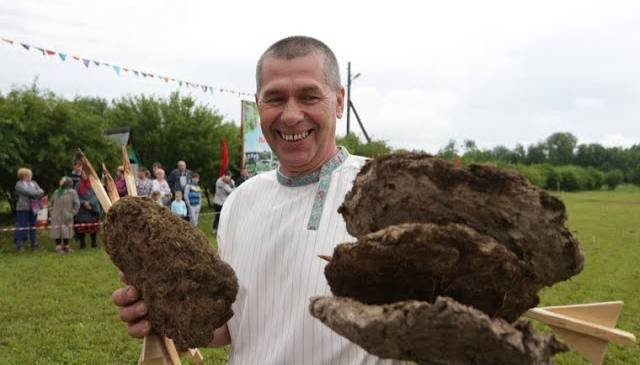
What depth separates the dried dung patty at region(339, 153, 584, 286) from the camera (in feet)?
5.53

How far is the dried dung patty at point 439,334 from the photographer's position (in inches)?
53.2

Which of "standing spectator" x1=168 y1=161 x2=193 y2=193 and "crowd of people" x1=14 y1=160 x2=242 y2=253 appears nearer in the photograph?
"crowd of people" x1=14 y1=160 x2=242 y2=253

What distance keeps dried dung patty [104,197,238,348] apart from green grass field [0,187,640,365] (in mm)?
2862

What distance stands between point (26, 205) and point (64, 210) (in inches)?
48.5

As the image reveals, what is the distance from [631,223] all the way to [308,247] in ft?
92.4

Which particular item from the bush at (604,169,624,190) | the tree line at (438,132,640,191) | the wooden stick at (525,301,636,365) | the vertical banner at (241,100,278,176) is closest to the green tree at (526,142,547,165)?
the tree line at (438,132,640,191)

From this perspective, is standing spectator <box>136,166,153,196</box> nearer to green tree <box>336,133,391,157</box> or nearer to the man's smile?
the man's smile

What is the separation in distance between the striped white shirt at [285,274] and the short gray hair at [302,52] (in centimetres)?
49

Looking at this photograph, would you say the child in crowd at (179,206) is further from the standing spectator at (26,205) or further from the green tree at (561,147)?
the green tree at (561,147)

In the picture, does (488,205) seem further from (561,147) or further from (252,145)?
(561,147)

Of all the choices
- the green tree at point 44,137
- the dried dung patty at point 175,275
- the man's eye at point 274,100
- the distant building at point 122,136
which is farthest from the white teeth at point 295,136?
the green tree at point 44,137

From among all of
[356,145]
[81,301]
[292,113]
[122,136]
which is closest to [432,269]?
[292,113]

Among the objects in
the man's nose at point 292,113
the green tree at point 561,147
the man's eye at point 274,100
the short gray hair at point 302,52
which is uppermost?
the green tree at point 561,147

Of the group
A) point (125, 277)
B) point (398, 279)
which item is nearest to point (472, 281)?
point (398, 279)
